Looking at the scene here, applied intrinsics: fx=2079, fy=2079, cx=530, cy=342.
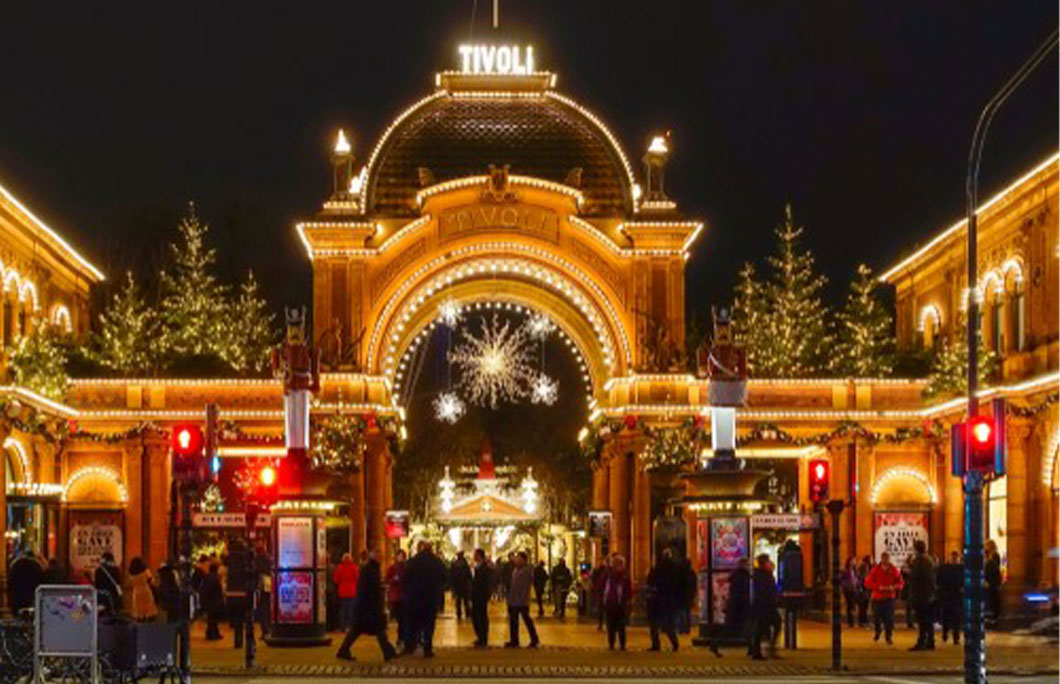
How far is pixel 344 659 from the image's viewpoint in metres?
35.2

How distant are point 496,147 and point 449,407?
30.1m

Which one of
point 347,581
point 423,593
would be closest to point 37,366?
point 347,581

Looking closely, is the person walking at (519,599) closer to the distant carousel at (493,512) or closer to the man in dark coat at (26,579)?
the man in dark coat at (26,579)

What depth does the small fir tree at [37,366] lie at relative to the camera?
167 feet

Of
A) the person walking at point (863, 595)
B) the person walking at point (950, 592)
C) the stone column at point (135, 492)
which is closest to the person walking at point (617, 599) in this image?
the person walking at point (950, 592)

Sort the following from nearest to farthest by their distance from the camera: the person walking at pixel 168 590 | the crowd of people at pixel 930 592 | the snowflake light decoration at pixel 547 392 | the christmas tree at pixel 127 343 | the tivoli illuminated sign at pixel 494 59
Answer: the person walking at pixel 168 590 < the crowd of people at pixel 930 592 < the christmas tree at pixel 127 343 < the tivoli illuminated sign at pixel 494 59 < the snowflake light decoration at pixel 547 392

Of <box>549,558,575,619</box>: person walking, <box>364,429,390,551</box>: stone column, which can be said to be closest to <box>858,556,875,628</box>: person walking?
<box>549,558,575,619</box>: person walking

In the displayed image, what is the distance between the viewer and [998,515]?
170ft

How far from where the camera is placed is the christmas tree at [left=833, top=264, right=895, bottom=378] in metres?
59.9

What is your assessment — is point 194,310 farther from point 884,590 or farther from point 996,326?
point 884,590

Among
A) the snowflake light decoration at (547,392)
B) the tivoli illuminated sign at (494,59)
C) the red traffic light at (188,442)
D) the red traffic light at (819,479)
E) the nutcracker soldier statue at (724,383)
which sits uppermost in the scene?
the tivoli illuminated sign at (494,59)

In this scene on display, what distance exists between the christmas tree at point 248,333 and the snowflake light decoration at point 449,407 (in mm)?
8792

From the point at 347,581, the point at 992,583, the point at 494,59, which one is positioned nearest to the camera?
the point at 347,581

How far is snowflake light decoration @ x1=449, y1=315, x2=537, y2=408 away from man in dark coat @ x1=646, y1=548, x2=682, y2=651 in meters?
37.0
